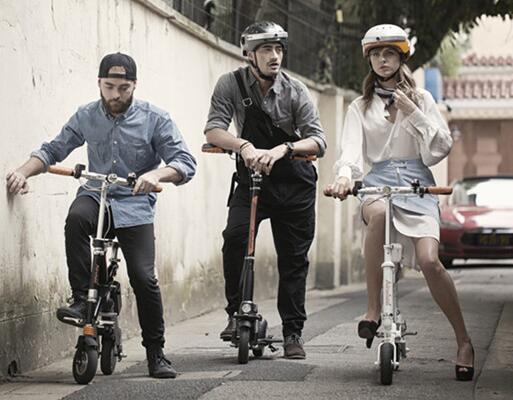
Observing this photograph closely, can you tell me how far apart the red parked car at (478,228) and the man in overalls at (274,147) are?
12.9 metres

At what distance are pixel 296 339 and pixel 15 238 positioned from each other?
1.88m

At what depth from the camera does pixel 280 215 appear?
9.60 m

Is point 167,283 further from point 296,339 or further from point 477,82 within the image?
point 477,82

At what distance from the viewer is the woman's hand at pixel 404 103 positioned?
8438mm

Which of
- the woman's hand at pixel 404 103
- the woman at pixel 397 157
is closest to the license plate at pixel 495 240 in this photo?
the woman at pixel 397 157

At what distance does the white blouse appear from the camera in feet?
27.8

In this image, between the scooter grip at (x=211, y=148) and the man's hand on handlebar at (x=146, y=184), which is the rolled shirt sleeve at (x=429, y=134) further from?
the man's hand on handlebar at (x=146, y=184)

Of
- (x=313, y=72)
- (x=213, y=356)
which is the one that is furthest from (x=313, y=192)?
(x=313, y=72)

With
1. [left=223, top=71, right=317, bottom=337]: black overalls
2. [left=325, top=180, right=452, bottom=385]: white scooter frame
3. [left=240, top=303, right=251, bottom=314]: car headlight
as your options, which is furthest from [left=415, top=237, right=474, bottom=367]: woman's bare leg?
[left=223, top=71, right=317, bottom=337]: black overalls

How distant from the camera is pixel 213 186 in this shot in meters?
13.9

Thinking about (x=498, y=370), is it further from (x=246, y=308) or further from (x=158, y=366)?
(x=158, y=366)

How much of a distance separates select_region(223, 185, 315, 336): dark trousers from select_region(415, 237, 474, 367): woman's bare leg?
1299 mm

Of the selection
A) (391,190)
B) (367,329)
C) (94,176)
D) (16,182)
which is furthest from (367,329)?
(16,182)

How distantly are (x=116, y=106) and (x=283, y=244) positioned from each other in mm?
1666
